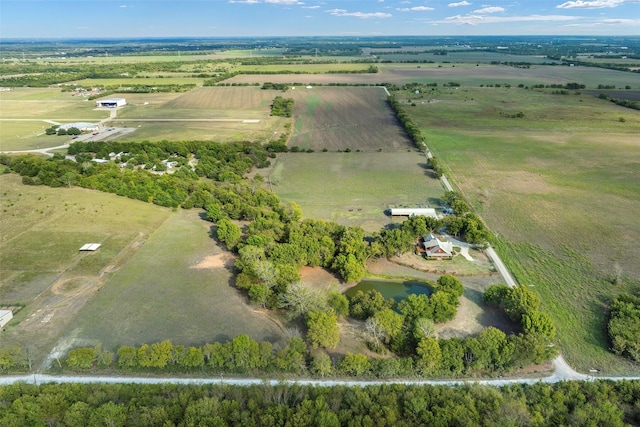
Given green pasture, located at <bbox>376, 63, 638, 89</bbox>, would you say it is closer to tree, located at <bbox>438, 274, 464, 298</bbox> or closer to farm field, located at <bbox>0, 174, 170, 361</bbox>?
farm field, located at <bbox>0, 174, 170, 361</bbox>

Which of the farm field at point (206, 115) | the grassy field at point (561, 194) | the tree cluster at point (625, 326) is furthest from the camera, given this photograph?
the farm field at point (206, 115)

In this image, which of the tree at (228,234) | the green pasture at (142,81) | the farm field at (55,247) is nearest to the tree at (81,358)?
the farm field at (55,247)

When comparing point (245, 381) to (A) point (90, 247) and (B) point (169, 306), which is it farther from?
(A) point (90, 247)

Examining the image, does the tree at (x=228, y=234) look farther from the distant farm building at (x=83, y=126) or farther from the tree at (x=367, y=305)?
the distant farm building at (x=83, y=126)

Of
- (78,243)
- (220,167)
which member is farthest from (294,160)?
(78,243)

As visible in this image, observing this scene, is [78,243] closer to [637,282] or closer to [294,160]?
[294,160]

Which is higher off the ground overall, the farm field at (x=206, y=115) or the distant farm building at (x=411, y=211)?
the farm field at (x=206, y=115)

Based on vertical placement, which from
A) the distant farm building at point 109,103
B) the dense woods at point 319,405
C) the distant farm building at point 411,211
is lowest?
the dense woods at point 319,405
